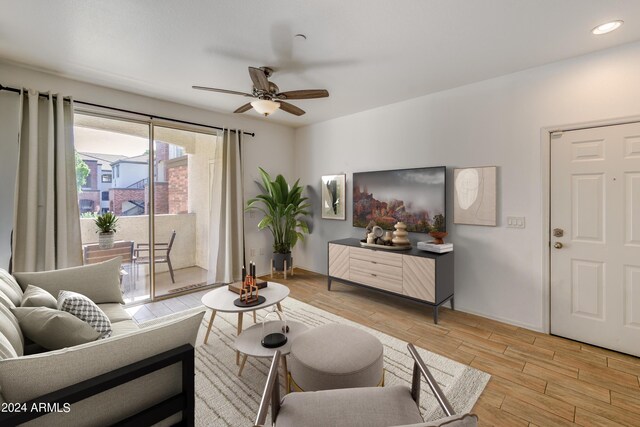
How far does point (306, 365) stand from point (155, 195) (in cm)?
321

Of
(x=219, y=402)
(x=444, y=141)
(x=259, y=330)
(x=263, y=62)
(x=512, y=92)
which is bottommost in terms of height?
(x=219, y=402)

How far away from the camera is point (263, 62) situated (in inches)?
107

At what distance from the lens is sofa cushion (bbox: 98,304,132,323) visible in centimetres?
213

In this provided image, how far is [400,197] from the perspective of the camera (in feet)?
12.4

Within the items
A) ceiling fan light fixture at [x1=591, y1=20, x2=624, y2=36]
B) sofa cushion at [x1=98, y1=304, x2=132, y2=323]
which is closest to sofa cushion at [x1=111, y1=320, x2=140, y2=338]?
sofa cushion at [x1=98, y1=304, x2=132, y2=323]

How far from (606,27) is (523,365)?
2671mm

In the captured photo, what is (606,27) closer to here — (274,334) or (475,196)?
(475,196)

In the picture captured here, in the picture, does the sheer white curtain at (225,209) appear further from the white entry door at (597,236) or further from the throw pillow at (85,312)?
the white entry door at (597,236)

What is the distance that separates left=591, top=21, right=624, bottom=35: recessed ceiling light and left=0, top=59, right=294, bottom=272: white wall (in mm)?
4064

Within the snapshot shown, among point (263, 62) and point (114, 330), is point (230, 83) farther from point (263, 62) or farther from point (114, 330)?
point (114, 330)

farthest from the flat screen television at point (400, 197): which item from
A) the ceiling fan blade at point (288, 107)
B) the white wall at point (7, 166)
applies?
the white wall at point (7, 166)

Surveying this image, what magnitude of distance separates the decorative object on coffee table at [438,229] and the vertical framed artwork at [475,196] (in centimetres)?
14

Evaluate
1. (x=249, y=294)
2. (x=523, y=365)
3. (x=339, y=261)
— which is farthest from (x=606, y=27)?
(x=249, y=294)

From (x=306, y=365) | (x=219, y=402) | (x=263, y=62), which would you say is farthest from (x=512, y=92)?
(x=219, y=402)
